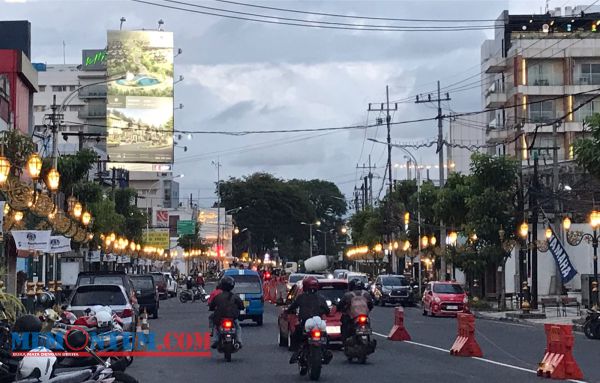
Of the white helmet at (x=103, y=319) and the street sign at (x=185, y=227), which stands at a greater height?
the street sign at (x=185, y=227)

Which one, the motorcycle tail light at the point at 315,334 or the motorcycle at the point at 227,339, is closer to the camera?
the motorcycle tail light at the point at 315,334

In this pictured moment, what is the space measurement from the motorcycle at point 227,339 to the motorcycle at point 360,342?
2.51 m

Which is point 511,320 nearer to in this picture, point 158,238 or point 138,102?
point 158,238

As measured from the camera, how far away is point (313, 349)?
19.1 meters

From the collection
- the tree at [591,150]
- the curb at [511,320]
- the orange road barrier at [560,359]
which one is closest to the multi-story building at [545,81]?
the curb at [511,320]

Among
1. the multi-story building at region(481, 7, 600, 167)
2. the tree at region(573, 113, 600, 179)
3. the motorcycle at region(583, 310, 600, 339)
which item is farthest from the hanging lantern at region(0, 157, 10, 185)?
the multi-story building at region(481, 7, 600, 167)

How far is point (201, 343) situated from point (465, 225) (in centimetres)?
2956

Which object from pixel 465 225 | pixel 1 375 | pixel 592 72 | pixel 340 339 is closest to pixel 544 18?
pixel 592 72

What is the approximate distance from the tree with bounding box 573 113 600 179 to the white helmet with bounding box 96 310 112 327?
60.9ft

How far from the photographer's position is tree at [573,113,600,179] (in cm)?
3217

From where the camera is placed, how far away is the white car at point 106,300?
23.5 m

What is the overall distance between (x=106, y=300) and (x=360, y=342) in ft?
19.1

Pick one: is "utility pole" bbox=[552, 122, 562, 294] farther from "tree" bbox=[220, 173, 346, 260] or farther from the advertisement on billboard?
"tree" bbox=[220, 173, 346, 260]

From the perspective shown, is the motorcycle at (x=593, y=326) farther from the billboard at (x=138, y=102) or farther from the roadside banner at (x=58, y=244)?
the billboard at (x=138, y=102)
